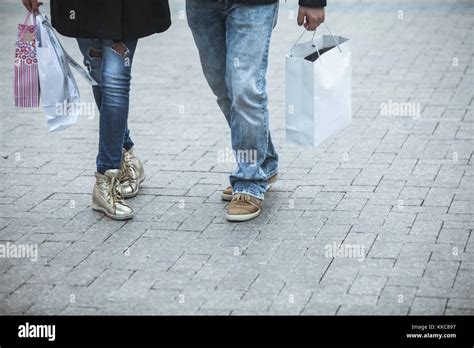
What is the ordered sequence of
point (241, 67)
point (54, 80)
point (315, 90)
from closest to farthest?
point (315, 90), point (241, 67), point (54, 80)

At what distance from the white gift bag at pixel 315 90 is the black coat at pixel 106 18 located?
796mm

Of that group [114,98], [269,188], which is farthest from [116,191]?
[269,188]

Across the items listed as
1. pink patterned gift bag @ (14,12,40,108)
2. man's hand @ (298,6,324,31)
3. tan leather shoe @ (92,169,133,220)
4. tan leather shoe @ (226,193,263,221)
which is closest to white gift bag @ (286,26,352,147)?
man's hand @ (298,6,324,31)

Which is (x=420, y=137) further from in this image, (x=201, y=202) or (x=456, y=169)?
(x=201, y=202)

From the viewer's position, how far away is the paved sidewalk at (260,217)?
4652 millimetres

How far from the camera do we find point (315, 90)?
17.7 feet

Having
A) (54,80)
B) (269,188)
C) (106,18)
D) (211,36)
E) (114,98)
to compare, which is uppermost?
(106,18)

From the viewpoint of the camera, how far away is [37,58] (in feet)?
18.4

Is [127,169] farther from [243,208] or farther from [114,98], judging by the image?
[243,208]

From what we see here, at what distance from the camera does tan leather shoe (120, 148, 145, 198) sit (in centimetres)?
607

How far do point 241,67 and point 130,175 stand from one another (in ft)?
3.57

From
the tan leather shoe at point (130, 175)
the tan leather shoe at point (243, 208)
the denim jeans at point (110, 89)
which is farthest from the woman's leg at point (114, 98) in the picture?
the tan leather shoe at point (243, 208)

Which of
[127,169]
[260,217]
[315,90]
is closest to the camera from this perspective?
[315,90]

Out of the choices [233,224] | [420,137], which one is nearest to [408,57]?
[420,137]
